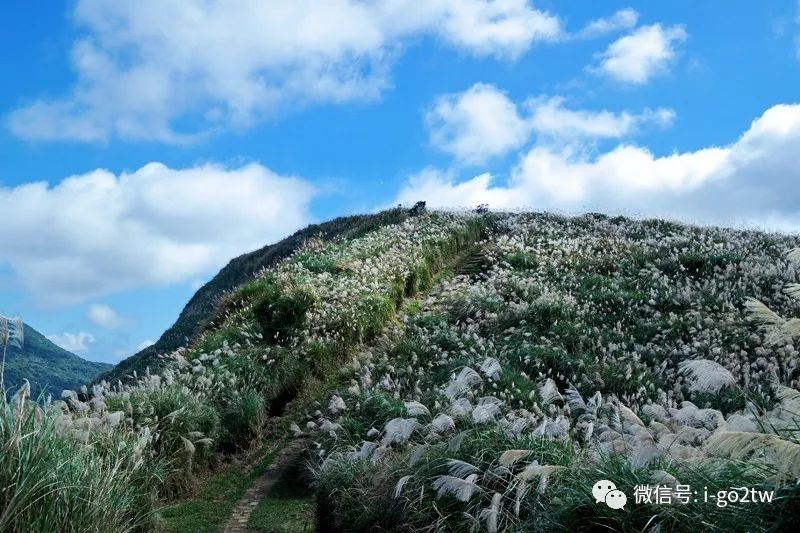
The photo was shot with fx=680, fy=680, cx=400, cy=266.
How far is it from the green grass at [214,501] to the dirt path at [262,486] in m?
0.08

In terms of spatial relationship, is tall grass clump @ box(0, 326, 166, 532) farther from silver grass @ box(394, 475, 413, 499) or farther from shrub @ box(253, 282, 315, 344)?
shrub @ box(253, 282, 315, 344)

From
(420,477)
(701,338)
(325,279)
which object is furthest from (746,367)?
(325,279)

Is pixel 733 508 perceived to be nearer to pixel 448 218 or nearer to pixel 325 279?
pixel 325 279

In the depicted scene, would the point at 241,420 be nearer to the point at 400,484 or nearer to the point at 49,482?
the point at 49,482

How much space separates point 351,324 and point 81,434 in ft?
22.7

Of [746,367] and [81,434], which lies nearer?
[81,434]

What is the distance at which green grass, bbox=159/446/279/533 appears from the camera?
7711 mm

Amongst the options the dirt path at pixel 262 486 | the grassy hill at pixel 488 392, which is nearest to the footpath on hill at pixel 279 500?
the dirt path at pixel 262 486

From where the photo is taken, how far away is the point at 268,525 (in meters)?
7.64

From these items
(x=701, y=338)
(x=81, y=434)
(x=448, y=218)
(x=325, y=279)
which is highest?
(x=448, y=218)

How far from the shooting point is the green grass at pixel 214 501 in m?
7.71

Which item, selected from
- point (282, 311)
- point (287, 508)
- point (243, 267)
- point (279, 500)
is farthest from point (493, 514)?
point (243, 267)

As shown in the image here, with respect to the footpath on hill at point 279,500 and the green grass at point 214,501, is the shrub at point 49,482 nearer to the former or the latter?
the green grass at point 214,501

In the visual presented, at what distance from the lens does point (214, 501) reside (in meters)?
8.55
